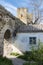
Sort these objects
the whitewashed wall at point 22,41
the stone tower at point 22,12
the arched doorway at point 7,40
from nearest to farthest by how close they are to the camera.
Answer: the arched doorway at point 7,40
the whitewashed wall at point 22,41
the stone tower at point 22,12


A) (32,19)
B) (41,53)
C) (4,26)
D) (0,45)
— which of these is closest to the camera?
(41,53)

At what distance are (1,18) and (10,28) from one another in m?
3.37

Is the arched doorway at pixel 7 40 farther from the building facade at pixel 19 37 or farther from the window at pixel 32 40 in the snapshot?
the window at pixel 32 40

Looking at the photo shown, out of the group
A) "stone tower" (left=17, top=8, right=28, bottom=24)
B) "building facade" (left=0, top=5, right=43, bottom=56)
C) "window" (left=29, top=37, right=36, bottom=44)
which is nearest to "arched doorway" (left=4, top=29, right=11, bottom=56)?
"building facade" (left=0, top=5, right=43, bottom=56)

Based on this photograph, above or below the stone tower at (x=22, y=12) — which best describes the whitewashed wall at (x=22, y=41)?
below

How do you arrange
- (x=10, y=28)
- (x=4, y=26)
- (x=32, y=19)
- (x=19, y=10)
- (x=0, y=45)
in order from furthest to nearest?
(x=32, y=19) < (x=19, y=10) < (x=10, y=28) < (x=4, y=26) < (x=0, y=45)

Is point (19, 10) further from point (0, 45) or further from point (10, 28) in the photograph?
point (0, 45)

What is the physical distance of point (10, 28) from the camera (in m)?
22.6

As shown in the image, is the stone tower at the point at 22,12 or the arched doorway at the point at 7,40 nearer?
the arched doorway at the point at 7,40

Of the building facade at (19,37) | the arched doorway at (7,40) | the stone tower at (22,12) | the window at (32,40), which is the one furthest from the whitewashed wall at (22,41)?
the stone tower at (22,12)

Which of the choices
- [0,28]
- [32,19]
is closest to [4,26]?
[0,28]

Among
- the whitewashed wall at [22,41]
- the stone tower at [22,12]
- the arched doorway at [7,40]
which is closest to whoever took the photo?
the arched doorway at [7,40]

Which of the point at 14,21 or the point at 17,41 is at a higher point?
the point at 14,21

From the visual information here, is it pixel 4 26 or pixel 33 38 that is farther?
pixel 33 38
